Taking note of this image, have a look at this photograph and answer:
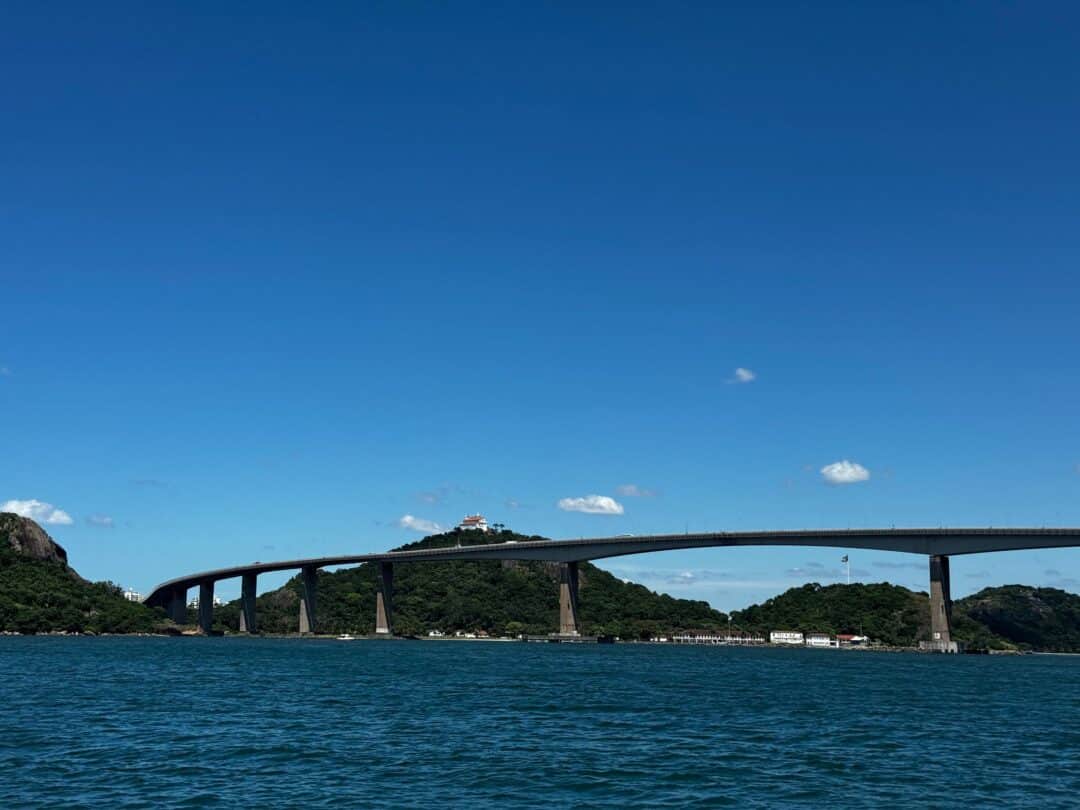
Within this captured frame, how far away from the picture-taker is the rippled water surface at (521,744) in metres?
30.5

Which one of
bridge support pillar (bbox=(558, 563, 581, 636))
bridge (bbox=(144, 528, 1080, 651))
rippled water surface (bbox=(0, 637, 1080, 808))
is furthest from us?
bridge support pillar (bbox=(558, 563, 581, 636))

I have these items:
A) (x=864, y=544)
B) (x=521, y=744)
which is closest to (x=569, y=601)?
(x=864, y=544)

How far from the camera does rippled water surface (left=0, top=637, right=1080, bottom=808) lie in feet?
100

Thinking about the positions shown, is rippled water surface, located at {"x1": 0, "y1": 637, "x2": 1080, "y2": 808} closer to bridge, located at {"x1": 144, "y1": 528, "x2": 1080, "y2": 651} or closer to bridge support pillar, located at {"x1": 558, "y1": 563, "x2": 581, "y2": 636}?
bridge, located at {"x1": 144, "y1": 528, "x2": 1080, "y2": 651}

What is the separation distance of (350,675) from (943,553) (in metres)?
98.9

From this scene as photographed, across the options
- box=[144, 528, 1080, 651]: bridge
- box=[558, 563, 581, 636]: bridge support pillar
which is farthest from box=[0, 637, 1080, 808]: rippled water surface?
box=[558, 563, 581, 636]: bridge support pillar

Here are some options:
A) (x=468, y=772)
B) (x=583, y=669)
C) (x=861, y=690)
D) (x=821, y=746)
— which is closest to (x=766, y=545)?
(x=583, y=669)

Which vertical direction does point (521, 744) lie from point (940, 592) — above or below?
below

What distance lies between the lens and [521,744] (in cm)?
4050

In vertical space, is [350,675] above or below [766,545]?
below

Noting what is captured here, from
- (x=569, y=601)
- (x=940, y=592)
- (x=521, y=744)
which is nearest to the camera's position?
(x=521, y=744)

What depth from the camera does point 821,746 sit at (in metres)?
41.0

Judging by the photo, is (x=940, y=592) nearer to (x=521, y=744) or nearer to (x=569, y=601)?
(x=569, y=601)

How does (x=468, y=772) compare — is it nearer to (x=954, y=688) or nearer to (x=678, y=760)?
(x=678, y=760)
